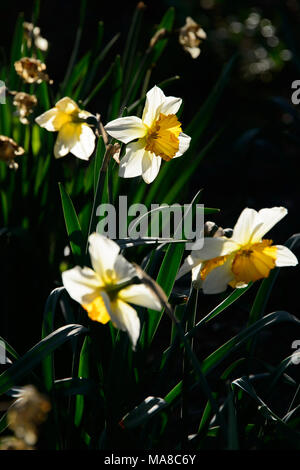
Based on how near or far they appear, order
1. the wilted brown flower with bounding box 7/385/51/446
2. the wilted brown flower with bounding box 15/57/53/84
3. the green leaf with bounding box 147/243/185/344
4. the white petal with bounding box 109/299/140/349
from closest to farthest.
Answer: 1. the wilted brown flower with bounding box 7/385/51/446
2. the white petal with bounding box 109/299/140/349
3. the green leaf with bounding box 147/243/185/344
4. the wilted brown flower with bounding box 15/57/53/84

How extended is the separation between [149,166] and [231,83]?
9.55ft

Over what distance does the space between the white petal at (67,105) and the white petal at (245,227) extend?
495 mm

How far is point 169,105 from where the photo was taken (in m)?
1.19

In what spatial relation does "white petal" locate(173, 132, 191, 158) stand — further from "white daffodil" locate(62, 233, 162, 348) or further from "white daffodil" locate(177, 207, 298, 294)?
"white daffodil" locate(62, 233, 162, 348)

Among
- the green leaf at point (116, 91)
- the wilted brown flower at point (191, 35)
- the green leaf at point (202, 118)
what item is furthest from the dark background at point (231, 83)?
the green leaf at point (116, 91)

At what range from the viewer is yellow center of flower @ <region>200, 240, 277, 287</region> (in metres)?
1.01

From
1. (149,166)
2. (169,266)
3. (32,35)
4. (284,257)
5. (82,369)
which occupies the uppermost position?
(32,35)

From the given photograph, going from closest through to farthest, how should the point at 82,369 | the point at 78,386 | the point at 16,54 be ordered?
the point at 78,386
the point at 82,369
the point at 16,54

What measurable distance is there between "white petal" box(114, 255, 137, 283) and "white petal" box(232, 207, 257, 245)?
238 millimetres

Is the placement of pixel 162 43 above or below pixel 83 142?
above

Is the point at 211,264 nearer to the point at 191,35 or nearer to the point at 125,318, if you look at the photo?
the point at 125,318

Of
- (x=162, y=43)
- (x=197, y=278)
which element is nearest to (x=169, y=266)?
(x=197, y=278)

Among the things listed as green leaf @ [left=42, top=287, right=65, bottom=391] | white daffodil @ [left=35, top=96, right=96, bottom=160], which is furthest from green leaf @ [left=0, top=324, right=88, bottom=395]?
white daffodil @ [left=35, top=96, right=96, bottom=160]

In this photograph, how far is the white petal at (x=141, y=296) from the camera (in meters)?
0.89
